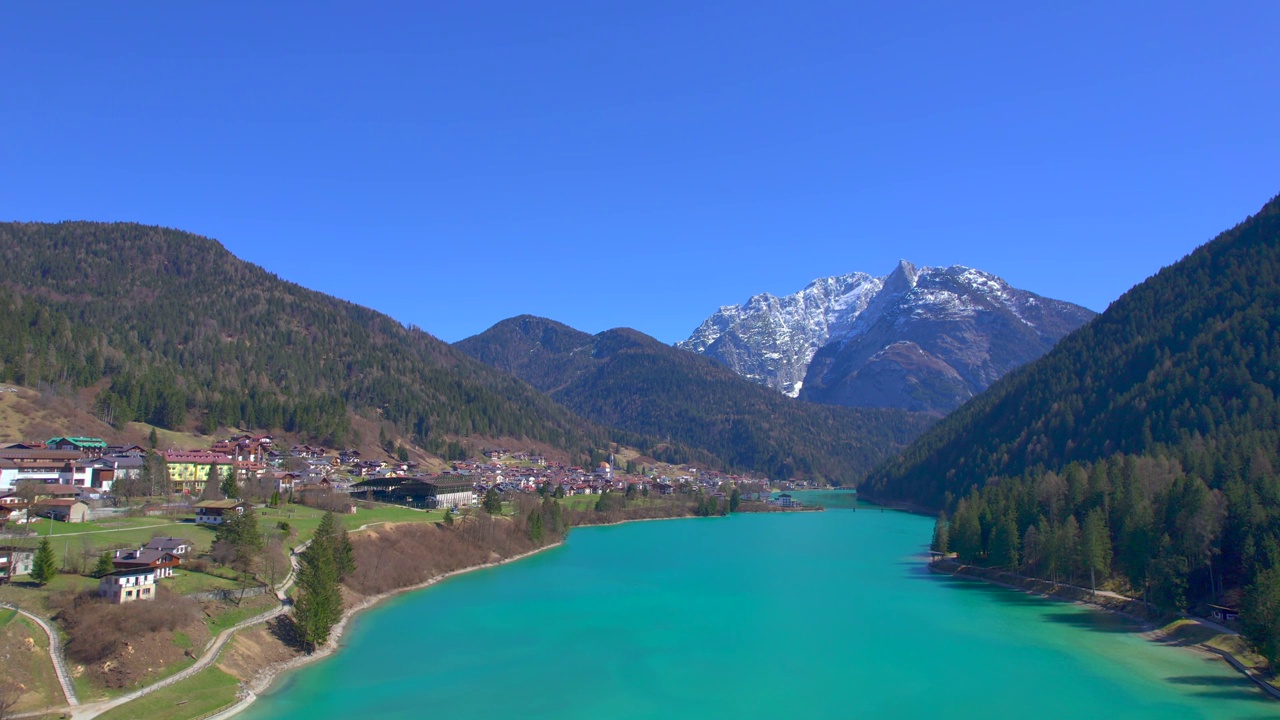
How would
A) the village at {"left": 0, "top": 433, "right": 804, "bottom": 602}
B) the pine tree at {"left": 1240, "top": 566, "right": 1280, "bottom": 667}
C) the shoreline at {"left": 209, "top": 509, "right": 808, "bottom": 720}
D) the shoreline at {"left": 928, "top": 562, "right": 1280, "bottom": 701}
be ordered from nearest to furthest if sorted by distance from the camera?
the shoreline at {"left": 209, "top": 509, "right": 808, "bottom": 720}, the pine tree at {"left": 1240, "top": 566, "right": 1280, "bottom": 667}, the shoreline at {"left": 928, "top": 562, "right": 1280, "bottom": 701}, the village at {"left": 0, "top": 433, "right": 804, "bottom": 602}

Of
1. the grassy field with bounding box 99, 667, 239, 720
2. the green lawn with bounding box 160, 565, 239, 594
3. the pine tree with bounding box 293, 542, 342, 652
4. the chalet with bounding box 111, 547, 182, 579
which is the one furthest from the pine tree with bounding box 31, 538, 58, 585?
the pine tree with bounding box 293, 542, 342, 652

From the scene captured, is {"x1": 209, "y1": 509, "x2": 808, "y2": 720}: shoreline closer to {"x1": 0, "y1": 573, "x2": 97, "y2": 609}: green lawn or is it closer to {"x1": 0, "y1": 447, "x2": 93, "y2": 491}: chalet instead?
{"x1": 0, "y1": 573, "x2": 97, "y2": 609}: green lawn

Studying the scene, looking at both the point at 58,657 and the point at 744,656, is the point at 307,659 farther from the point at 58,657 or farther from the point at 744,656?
the point at 744,656

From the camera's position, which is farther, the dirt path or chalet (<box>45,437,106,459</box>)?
chalet (<box>45,437,106,459</box>)

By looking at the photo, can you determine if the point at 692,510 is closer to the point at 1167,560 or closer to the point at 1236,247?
the point at 1236,247

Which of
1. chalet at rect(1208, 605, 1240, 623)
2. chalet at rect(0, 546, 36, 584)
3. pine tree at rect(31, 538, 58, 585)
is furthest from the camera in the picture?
chalet at rect(1208, 605, 1240, 623)
